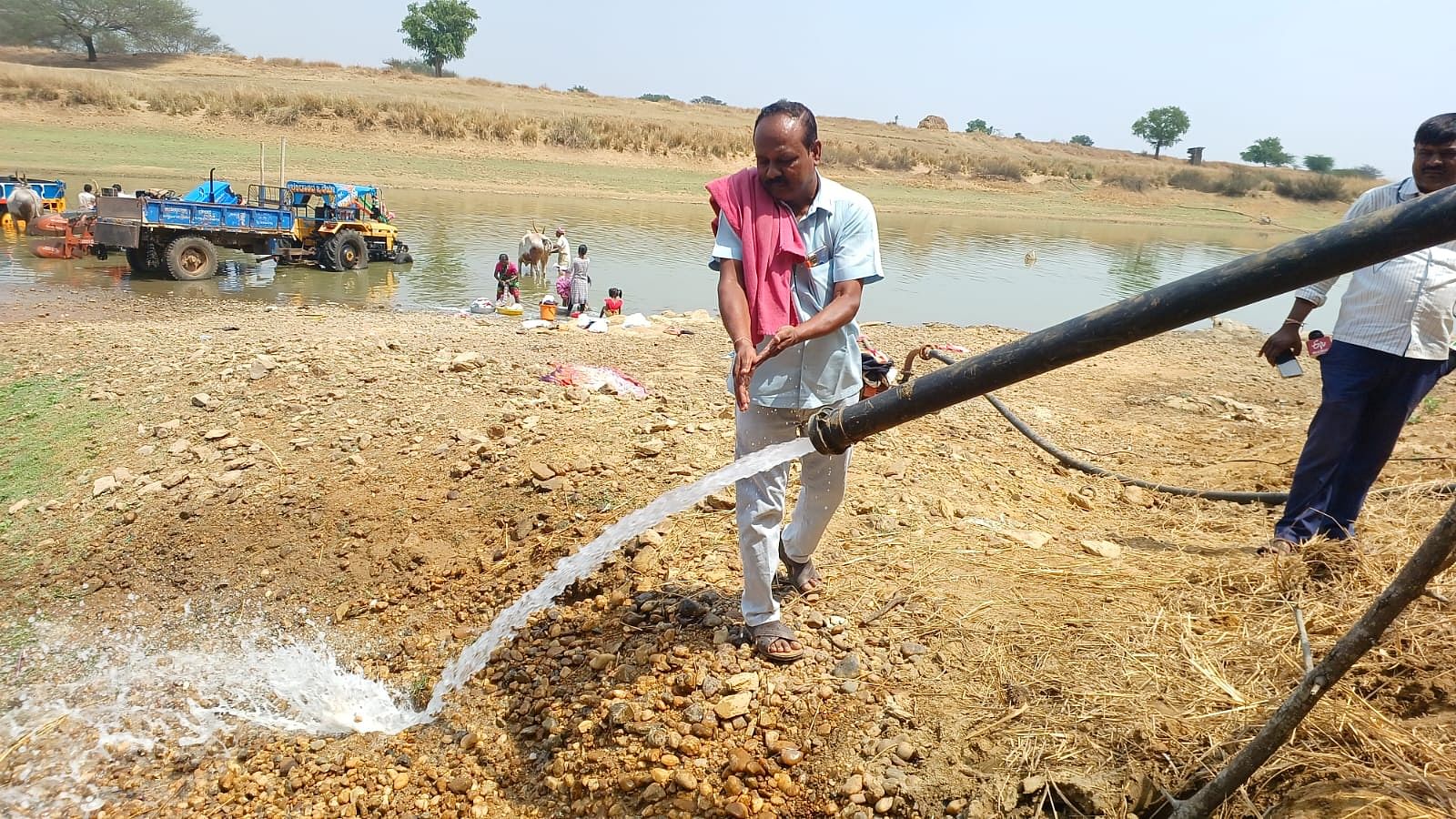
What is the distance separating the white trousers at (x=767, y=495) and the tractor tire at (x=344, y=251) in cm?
1271

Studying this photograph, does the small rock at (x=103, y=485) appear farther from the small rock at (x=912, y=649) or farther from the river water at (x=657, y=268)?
the river water at (x=657, y=268)

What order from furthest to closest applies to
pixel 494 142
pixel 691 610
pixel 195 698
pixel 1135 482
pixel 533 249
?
pixel 494 142 < pixel 533 249 < pixel 1135 482 < pixel 195 698 < pixel 691 610

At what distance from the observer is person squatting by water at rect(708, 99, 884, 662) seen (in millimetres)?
2334

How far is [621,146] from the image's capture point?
34.5 meters

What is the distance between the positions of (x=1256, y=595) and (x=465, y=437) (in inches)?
140

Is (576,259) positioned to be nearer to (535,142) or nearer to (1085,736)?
(1085,736)

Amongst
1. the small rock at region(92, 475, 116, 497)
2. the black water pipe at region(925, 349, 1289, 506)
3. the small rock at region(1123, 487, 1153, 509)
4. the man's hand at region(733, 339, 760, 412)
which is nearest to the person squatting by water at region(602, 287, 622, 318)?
the black water pipe at region(925, 349, 1289, 506)

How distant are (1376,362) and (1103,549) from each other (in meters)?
1.12

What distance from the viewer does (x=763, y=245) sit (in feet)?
7.79

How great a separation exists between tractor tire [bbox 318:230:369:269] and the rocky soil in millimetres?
7722

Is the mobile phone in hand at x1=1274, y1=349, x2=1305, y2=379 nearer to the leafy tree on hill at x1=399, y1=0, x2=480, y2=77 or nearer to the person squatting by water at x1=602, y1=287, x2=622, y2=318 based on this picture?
the person squatting by water at x1=602, y1=287, x2=622, y2=318

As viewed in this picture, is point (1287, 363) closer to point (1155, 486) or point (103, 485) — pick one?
point (1155, 486)

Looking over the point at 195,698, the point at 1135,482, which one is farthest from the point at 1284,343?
the point at 195,698

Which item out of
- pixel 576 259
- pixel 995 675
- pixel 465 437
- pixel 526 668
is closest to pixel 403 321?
pixel 576 259
